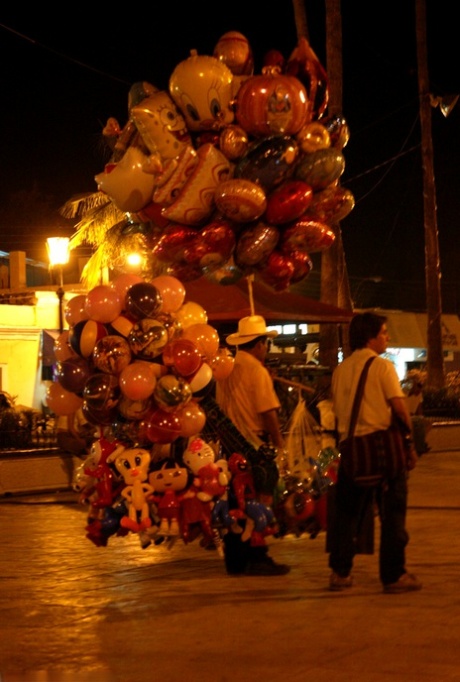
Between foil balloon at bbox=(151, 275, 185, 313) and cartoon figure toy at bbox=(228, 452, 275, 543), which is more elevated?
foil balloon at bbox=(151, 275, 185, 313)

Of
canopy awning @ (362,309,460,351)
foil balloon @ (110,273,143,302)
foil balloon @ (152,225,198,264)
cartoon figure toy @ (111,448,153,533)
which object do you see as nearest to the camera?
cartoon figure toy @ (111,448,153,533)

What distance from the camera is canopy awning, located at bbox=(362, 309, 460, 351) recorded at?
115 feet

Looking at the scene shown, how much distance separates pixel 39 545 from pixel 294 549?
7.95 feet

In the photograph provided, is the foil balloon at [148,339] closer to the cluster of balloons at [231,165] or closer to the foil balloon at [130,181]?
the cluster of balloons at [231,165]

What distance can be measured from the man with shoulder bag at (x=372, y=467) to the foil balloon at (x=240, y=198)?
1286 millimetres

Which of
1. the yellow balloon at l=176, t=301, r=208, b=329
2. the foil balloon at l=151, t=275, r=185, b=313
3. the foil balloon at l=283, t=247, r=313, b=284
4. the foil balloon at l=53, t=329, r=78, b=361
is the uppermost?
the foil balloon at l=283, t=247, r=313, b=284

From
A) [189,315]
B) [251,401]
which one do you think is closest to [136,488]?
[251,401]

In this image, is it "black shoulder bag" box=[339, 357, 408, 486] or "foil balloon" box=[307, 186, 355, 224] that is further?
"foil balloon" box=[307, 186, 355, 224]

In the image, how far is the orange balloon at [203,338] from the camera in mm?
7562

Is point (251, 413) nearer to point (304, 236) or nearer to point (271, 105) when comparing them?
point (304, 236)

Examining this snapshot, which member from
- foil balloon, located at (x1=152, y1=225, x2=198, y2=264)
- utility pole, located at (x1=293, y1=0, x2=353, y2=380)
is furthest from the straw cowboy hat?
utility pole, located at (x1=293, y1=0, x2=353, y2=380)

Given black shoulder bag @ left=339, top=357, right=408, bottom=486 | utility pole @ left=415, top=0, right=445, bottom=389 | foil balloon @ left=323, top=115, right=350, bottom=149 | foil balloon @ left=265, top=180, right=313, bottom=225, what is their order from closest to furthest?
black shoulder bag @ left=339, top=357, right=408, bottom=486 → foil balloon @ left=265, top=180, right=313, bottom=225 → foil balloon @ left=323, top=115, right=350, bottom=149 → utility pole @ left=415, top=0, right=445, bottom=389

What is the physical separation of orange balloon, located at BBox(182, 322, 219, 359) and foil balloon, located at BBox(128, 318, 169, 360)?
274 mm

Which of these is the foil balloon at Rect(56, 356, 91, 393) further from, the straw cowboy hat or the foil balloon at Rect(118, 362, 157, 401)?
the straw cowboy hat
